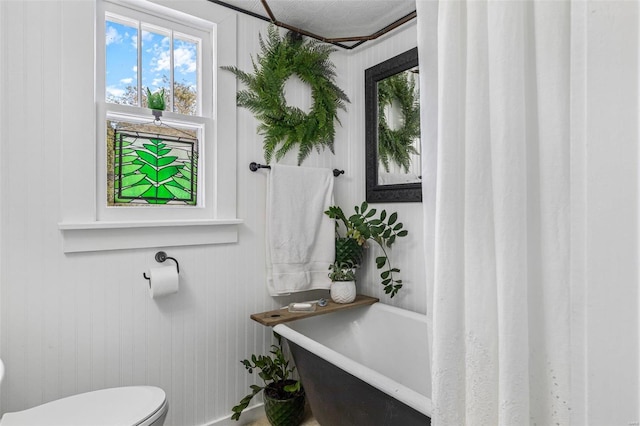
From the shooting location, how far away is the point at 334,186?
95.3 inches

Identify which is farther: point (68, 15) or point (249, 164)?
point (249, 164)

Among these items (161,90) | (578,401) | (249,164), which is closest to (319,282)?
(249,164)

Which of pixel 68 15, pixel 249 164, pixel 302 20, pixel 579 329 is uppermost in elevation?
pixel 302 20

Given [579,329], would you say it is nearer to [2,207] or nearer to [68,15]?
[2,207]

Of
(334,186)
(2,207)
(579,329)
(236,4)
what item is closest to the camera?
(579,329)

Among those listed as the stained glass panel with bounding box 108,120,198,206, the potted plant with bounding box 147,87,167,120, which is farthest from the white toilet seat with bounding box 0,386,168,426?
the potted plant with bounding box 147,87,167,120

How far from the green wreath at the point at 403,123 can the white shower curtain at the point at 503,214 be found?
4.85 ft

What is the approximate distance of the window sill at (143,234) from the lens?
1.54 meters

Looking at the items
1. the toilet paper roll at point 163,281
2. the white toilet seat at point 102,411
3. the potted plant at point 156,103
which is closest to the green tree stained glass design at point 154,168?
the potted plant at point 156,103

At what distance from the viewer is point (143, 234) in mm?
1693

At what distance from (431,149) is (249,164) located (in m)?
1.46

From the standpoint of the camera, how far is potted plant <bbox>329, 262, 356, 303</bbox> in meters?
2.11

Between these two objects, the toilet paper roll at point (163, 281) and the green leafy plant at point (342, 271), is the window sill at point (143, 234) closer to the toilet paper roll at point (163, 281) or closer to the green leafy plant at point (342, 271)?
the toilet paper roll at point (163, 281)

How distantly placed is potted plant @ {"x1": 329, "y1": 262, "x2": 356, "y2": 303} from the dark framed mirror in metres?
0.50
